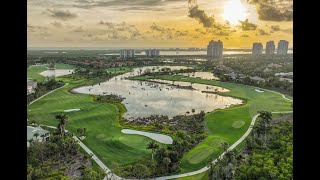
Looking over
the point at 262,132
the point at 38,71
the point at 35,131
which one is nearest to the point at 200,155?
the point at 262,132

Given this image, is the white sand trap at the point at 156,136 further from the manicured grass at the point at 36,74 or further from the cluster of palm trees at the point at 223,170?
the manicured grass at the point at 36,74

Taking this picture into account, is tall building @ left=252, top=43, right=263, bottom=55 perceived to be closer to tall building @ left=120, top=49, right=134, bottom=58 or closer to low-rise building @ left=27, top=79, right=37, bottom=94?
tall building @ left=120, top=49, right=134, bottom=58

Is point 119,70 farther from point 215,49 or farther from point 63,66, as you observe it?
point 215,49

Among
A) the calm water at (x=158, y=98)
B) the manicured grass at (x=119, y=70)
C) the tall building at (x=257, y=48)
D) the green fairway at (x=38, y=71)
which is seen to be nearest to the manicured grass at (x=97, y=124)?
the calm water at (x=158, y=98)

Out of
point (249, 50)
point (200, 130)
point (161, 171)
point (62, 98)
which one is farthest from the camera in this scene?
point (249, 50)

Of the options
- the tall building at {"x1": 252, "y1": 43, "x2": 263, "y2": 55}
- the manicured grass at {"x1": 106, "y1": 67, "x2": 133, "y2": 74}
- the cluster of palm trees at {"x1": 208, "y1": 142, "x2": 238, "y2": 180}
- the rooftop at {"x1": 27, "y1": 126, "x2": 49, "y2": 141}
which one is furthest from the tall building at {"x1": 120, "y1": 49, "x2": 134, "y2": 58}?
the cluster of palm trees at {"x1": 208, "y1": 142, "x2": 238, "y2": 180}

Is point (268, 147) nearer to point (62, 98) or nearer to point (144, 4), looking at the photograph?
point (144, 4)
